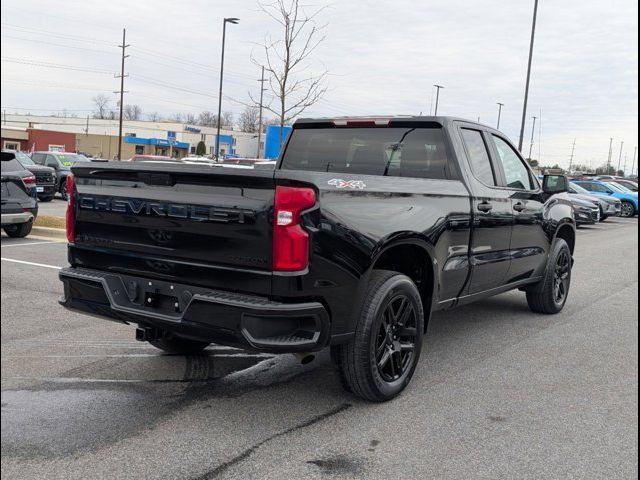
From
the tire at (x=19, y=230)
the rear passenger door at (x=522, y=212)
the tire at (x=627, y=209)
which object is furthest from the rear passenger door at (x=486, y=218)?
the tire at (x=627, y=209)

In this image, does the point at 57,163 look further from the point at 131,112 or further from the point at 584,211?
the point at 131,112

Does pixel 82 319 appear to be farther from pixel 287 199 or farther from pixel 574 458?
pixel 574 458

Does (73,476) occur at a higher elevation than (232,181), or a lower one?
lower

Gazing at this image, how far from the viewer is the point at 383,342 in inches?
162

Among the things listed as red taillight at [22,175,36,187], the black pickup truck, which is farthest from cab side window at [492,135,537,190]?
red taillight at [22,175,36,187]

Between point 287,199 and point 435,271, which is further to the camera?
point 435,271

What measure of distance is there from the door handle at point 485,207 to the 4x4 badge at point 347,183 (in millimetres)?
1640

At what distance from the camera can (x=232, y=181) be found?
3.44 metres

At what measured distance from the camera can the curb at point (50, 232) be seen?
11992mm

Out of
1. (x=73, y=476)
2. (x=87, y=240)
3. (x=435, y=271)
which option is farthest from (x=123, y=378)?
(x=435, y=271)

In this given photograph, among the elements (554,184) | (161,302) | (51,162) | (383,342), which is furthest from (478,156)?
(51,162)

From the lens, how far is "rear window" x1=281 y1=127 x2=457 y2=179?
5078 mm

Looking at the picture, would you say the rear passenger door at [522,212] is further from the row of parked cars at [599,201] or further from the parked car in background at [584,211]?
the parked car in background at [584,211]

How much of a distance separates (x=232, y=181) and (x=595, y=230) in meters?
20.9
